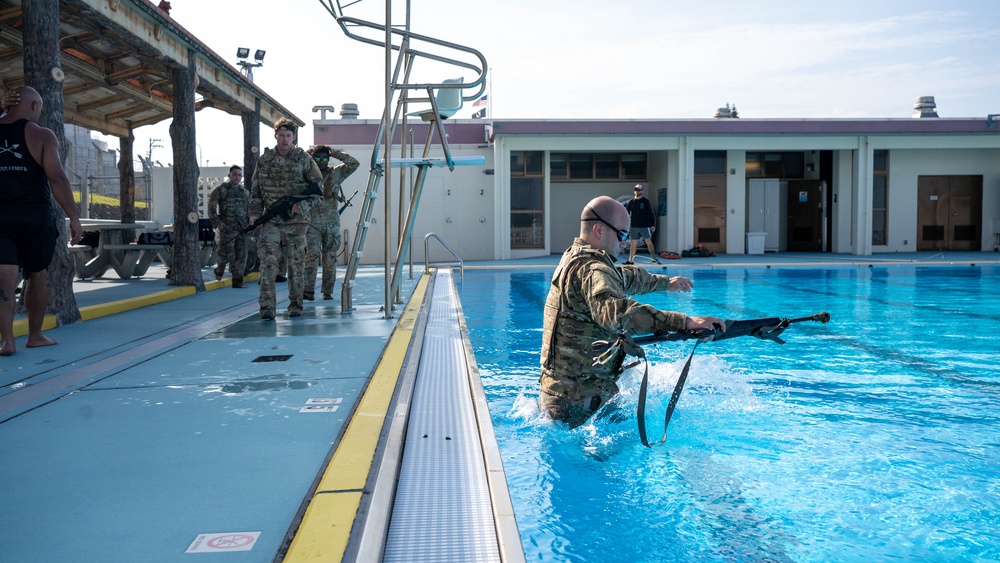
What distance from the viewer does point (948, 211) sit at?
25.7 metres

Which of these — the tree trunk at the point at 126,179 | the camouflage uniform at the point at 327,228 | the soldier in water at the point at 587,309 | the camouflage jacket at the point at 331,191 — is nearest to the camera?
the soldier in water at the point at 587,309

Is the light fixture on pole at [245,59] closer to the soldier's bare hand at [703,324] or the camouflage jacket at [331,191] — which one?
the camouflage jacket at [331,191]

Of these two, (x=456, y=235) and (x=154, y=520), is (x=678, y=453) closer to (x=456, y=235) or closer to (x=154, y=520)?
(x=154, y=520)

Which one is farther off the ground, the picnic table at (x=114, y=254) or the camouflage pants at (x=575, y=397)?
the picnic table at (x=114, y=254)

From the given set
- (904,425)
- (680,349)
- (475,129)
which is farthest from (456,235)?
(904,425)

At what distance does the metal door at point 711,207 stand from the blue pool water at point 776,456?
16742 mm

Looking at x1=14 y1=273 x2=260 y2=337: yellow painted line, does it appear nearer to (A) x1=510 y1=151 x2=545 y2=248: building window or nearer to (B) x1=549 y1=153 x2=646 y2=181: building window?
(A) x1=510 y1=151 x2=545 y2=248: building window

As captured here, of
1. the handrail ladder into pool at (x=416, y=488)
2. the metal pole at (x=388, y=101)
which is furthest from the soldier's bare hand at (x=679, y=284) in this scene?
the metal pole at (x=388, y=101)

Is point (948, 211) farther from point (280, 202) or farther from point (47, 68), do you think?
point (47, 68)

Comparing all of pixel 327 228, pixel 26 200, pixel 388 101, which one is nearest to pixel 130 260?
pixel 327 228

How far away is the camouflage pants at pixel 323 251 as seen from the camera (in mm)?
10320

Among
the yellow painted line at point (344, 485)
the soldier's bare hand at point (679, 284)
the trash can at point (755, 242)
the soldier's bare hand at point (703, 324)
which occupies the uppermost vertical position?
the trash can at point (755, 242)

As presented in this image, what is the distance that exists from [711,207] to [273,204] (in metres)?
19.4

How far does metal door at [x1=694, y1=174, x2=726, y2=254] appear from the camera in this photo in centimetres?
2520
